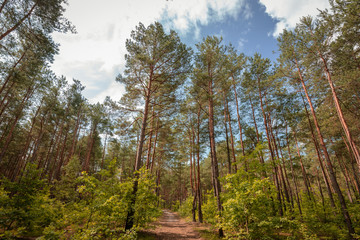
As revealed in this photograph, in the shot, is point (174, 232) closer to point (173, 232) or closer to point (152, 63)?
point (173, 232)

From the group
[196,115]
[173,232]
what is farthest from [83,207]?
[196,115]

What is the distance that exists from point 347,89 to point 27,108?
27.8 meters

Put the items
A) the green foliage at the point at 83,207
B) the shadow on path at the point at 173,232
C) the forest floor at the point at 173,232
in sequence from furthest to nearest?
1. the shadow on path at the point at 173,232
2. the forest floor at the point at 173,232
3. the green foliage at the point at 83,207

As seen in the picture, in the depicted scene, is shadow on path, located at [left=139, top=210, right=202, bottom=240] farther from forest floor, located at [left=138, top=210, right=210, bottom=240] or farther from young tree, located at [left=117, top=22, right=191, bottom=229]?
young tree, located at [left=117, top=22, right=191, bottom=229]

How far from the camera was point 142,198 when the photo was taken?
6801mm

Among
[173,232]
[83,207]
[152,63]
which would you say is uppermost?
[152,63]

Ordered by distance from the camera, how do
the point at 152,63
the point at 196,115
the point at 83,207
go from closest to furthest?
the point at 83,207, the point at 152,63, the point at 196,115

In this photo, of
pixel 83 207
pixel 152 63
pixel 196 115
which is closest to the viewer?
pixel 83 207

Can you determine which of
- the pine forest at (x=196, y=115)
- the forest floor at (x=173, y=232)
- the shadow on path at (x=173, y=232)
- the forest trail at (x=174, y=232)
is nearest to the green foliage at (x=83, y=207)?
the pine forest at (x=196, y=115)

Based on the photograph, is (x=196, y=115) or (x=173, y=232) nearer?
(x=173, y=232)

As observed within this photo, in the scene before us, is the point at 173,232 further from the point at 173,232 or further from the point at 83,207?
the point at 83,207

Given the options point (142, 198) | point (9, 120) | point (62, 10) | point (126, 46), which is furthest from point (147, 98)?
point (9, 120)

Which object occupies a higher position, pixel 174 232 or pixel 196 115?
pixel 196 115

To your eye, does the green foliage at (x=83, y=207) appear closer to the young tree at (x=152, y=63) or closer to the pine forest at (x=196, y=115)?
the pine forest at (x=196, y=115)
